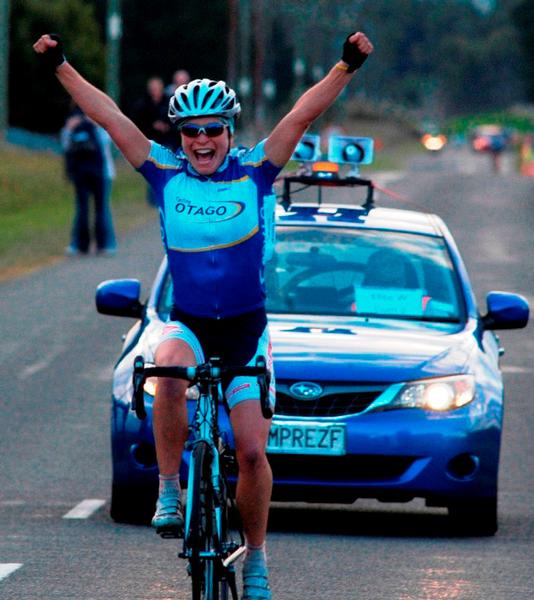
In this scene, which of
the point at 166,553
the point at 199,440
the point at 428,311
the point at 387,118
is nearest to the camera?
the point at 199,440

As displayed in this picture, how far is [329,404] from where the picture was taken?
9.09 meters

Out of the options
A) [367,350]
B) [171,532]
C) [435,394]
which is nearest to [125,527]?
[367,350]

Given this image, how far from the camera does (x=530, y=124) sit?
183 meters

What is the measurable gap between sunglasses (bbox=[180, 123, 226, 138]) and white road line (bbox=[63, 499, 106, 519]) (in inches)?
125

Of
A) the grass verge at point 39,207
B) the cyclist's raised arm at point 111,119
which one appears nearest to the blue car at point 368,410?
Answer: the cyclist's raised arm at point 111,119

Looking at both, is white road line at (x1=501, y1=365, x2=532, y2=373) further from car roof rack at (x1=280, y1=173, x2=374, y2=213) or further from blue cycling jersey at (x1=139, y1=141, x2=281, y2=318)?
blue cycling jersey at (x1=139, y1=141, x2=281, y2=318)

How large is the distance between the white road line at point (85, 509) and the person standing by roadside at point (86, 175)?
17453mm

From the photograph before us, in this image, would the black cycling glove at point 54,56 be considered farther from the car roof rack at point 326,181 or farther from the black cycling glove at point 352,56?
the car roof rack at point 326,181

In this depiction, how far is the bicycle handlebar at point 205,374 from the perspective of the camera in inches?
258

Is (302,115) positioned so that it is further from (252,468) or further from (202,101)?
(252,468)

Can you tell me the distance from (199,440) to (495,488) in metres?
2.93

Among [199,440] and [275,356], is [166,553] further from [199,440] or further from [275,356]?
[199,440]

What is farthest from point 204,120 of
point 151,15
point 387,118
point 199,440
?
point 387,118

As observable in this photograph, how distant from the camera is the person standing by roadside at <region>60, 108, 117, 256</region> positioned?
90.5 feet
